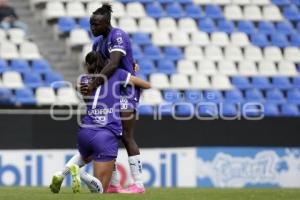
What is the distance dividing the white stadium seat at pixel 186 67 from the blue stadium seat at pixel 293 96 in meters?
2.28

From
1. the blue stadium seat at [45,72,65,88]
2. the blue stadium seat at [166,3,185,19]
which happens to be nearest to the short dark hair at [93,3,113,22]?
the blue stadium seat at [45,72,65,88]

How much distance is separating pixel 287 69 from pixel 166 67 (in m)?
3.27

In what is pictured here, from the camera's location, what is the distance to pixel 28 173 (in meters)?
15.9

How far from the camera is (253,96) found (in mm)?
20281

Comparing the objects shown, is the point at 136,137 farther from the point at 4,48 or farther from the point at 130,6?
the point at 130,6

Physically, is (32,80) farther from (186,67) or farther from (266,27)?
(266,27)

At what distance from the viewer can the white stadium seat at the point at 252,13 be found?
898 inches

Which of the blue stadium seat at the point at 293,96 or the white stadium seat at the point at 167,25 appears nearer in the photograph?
the blue stadium seat at the point at 293,96

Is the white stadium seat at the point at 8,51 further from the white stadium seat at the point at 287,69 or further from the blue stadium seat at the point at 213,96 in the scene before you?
the white stadium seat at the point at 287,69

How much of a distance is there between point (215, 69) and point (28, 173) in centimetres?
649

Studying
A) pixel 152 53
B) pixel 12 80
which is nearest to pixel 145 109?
pixel 12 80

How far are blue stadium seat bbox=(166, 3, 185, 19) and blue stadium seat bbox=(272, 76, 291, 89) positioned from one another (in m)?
2.72

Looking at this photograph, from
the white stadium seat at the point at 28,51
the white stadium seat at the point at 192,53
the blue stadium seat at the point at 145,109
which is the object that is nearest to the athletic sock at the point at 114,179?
the blue stadium seat at the point at 145,109

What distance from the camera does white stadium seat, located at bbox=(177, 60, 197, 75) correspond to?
66.7ft
